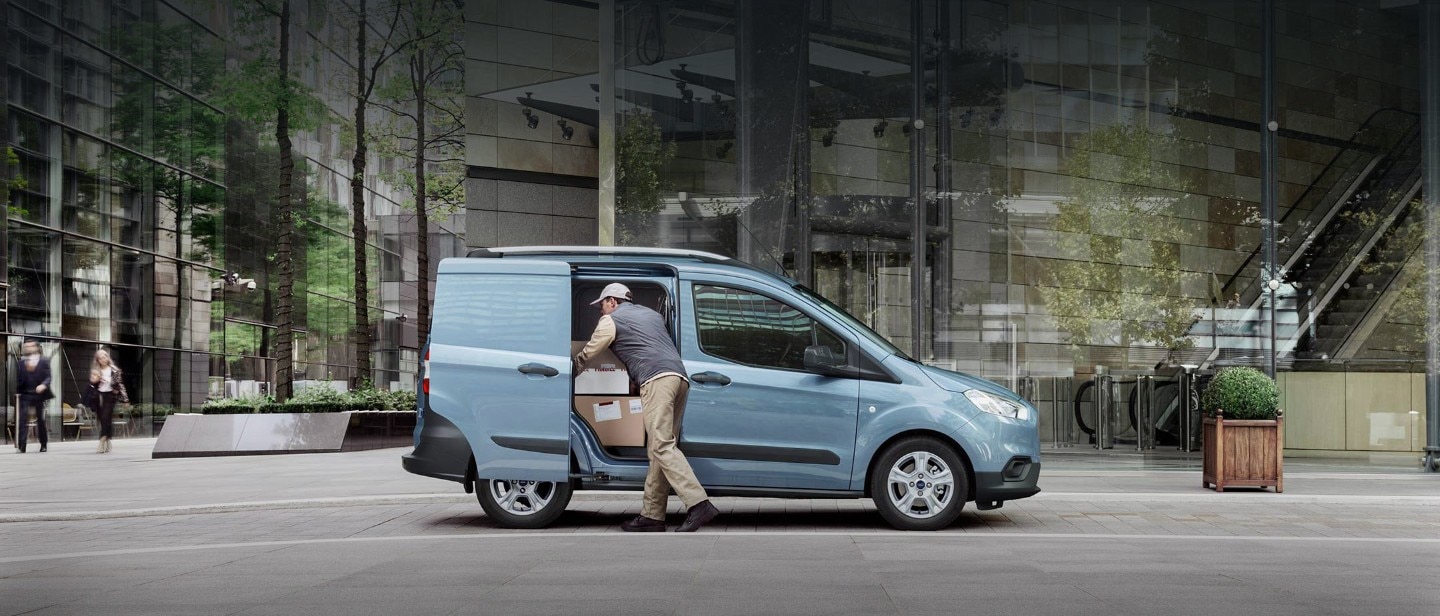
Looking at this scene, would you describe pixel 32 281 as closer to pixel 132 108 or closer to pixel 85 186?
pixel 85 186

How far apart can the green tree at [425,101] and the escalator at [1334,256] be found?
47.7 feet

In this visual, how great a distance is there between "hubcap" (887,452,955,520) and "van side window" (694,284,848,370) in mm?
900

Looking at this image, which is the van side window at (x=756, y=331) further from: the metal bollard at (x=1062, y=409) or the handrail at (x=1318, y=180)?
the handrail at (x=1318, y=180)

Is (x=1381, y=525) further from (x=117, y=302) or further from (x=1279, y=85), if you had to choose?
(x=117, y=302)

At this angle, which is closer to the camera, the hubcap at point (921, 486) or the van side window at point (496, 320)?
the hubcap at point (921, 486)

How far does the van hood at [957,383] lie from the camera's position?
9031 millimetres

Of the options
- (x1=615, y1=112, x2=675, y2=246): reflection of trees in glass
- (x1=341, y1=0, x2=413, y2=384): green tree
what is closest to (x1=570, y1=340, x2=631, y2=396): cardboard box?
(x1=615, y1=112, x2=675, y2=246): reflection of trees in glass

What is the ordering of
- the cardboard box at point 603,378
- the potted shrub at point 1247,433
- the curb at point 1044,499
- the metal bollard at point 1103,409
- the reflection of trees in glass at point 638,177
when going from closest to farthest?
the cardboard box at point 603,378 < the curb at point 1044,499 < the potted shrub at point 1247,433 < the metal bollard at point 1103,409 < the reflection of trees in glass at point 638,177

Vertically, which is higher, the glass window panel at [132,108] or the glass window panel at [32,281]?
the glass window panel at [132,108]

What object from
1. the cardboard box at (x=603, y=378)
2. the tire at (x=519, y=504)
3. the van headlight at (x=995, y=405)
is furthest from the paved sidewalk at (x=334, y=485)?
the van headlight at (x=995, y=405)

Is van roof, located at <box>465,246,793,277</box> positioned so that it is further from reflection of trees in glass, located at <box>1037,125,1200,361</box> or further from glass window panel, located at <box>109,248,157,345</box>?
glass window panel, located at <box>109,248,157,345</box>

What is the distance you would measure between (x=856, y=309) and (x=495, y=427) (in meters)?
7.07

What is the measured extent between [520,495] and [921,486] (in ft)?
9.16

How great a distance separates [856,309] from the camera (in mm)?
15383
